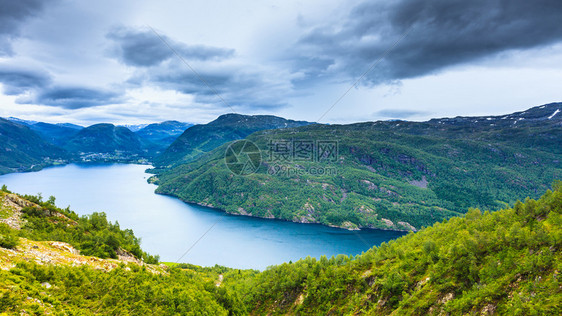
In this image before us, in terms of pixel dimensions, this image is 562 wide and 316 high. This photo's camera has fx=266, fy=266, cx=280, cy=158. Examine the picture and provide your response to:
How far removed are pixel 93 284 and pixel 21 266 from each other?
14.5ft

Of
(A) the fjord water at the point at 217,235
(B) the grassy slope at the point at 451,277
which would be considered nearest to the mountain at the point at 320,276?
(B) the grassy slope at the point at 451,277

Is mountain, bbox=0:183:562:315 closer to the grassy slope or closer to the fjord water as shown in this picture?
the grassy slope

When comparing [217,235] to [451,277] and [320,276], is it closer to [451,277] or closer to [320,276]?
[320,276]

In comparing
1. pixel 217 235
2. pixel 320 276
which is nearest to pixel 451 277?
pixel 320 276

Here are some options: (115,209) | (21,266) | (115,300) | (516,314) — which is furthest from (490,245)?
(115,209)

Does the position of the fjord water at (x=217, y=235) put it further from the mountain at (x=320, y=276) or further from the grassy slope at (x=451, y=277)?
the mountain at (x=320, y=276)

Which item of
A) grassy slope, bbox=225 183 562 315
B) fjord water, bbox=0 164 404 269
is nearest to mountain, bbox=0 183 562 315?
grassy slope, bbox=225 183 562 315

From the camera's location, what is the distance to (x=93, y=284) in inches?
760

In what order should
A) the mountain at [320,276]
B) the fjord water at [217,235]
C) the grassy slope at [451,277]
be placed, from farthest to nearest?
1. the fjord water at [217,235]
2. the grassy slope at [451,277]
3. the mountain at [320,276]

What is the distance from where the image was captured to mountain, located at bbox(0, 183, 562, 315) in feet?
57.7

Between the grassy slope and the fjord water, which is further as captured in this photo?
the fjord water

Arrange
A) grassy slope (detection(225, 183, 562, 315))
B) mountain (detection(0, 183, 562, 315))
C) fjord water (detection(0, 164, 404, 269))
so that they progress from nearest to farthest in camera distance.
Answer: mountain (detection(0, 183, 562, 315)) < grassy slope (detection(225, 183, 562, 315)) < fjord water (detection(0, 164, 404, 269))

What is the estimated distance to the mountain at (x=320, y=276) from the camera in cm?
1759

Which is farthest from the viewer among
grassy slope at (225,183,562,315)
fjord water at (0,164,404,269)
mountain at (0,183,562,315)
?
fjord water at (0,164,404,269)
